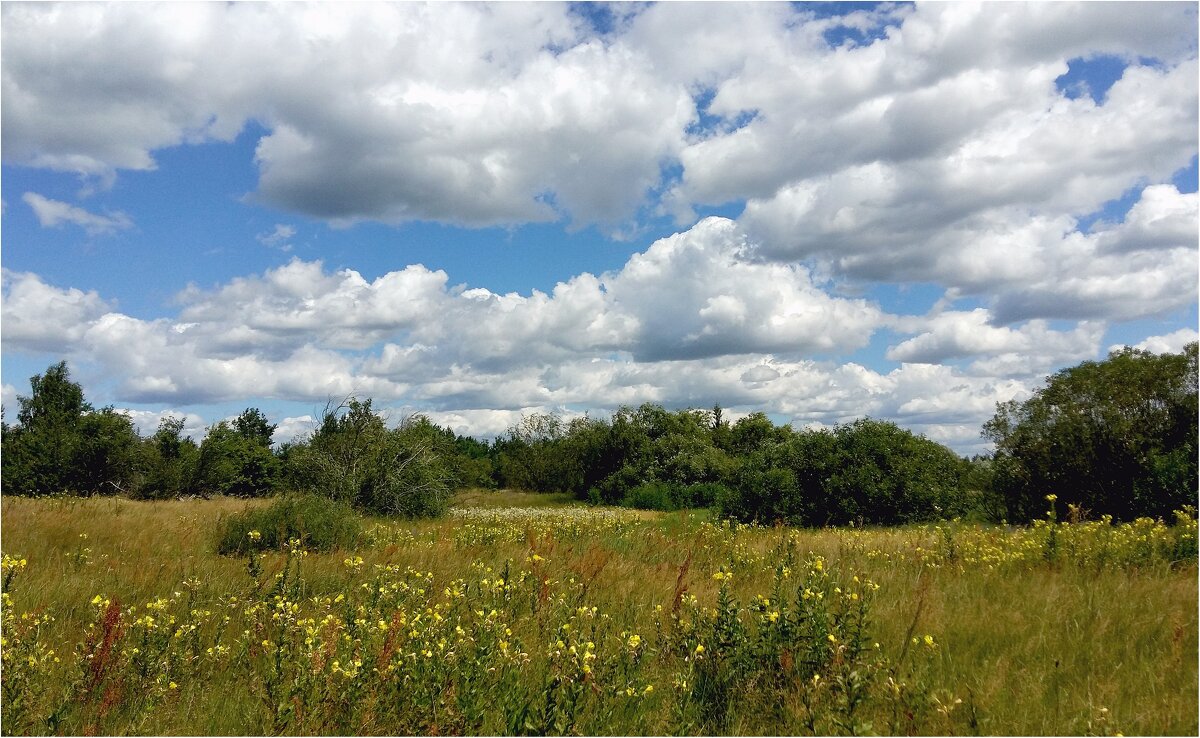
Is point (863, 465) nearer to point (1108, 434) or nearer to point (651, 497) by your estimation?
point (1108, 434)

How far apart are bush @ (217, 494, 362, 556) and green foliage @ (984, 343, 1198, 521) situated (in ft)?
61.7

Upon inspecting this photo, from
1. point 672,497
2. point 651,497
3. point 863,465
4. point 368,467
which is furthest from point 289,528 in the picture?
point 651,497

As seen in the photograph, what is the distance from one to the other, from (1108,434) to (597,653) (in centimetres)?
2128

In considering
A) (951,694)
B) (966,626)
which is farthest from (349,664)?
(966,626)

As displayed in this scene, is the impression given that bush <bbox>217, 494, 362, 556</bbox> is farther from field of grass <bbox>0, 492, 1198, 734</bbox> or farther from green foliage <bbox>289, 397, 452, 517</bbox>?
green foliage <bbox>289, 397, 452, 517</bbox>

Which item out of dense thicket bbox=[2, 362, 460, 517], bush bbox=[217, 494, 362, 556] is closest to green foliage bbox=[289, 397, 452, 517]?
dense thicket bbox=[2, 362, 460, 517]

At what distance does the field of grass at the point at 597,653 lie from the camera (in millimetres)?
4195

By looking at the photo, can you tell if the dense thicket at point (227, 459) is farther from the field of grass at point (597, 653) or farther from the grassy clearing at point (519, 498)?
the field of grass at point (597, 653)

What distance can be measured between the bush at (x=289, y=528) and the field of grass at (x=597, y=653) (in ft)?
8.95

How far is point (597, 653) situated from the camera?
4793mm

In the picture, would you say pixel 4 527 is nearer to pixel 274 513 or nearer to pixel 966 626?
pixel 274 513

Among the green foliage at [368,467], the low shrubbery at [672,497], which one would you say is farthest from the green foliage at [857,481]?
the low shrubbery at [672,497]

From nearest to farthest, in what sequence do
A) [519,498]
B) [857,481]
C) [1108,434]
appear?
[1108,434] < [857,481] < [519,498]

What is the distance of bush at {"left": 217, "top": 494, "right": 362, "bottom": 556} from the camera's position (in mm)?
10500
